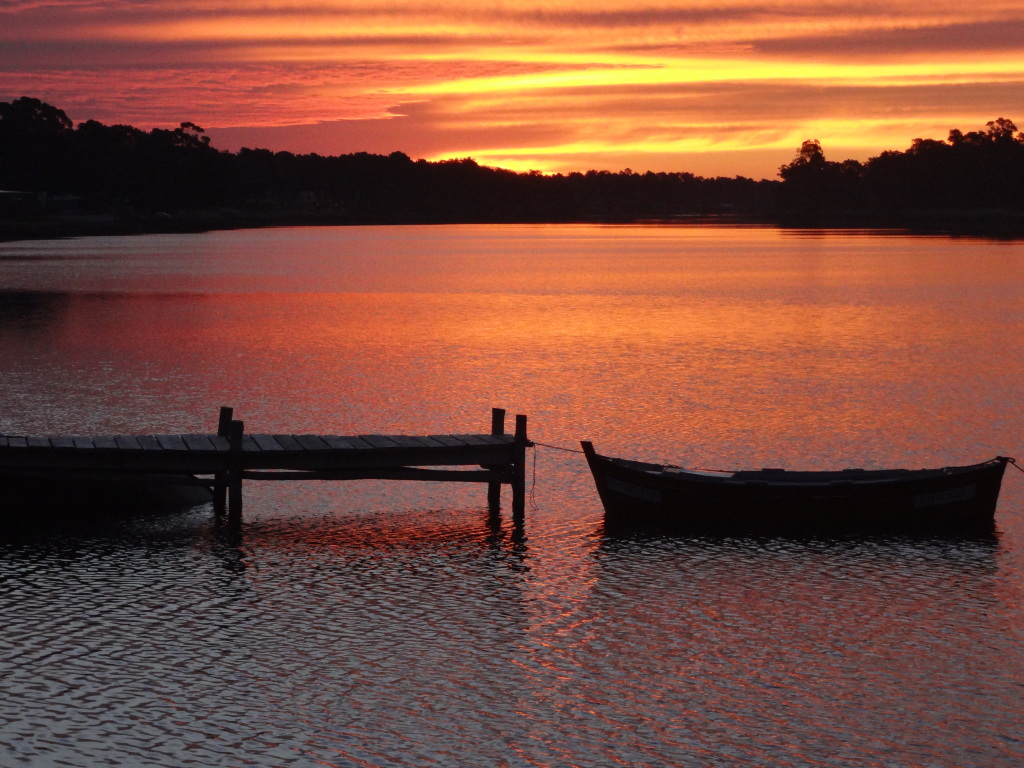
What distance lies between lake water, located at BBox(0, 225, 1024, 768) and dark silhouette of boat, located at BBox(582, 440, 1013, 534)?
643 millimetres

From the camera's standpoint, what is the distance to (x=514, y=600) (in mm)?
18328

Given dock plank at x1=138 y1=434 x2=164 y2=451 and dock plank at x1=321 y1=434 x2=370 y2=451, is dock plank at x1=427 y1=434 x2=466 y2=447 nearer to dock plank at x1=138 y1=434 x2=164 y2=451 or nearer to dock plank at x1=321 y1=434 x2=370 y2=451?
dock plank at x1=321 y1=434 x2=370 y2=451

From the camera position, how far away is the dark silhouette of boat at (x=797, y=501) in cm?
2198

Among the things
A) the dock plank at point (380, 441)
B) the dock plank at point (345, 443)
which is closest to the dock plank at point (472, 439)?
the dock plank at point (380, 441)

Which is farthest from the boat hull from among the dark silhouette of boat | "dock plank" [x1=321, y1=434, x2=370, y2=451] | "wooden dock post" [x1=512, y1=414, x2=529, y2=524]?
the dark silhouette of boat

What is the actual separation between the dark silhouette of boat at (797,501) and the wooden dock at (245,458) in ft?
6.92

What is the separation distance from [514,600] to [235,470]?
641 centimetres

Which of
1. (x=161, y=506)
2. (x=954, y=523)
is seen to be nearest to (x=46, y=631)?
(x=161, y=506)

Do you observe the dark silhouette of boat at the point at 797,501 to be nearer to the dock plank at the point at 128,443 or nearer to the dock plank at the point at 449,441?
the dock plank at the point at 449,441

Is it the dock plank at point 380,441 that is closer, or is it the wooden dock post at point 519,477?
the dock plank at point 380,441

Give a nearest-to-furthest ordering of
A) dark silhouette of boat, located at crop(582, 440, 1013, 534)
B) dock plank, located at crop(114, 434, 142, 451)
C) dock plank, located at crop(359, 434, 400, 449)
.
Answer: dock plank, located at crop(114, 434, 142, 451) → dark silhouette of boat, located at crop(582, 440, 1013, 534) → dock plank, located at crop(359, 434, 400, 449)

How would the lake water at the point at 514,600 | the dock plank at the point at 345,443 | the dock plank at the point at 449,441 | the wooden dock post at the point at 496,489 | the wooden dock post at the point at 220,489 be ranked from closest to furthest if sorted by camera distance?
the lake water at the point at 514,600 < the dock plank at the point at 345,443 < the dock plank at the point at 449,441 < the wooden dock post at the point at 220,489 < the wooden dock post at the point at 496,489

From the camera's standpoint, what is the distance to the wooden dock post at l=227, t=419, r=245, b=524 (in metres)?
21.9

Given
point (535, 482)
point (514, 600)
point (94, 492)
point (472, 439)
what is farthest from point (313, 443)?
point (514, 600)
